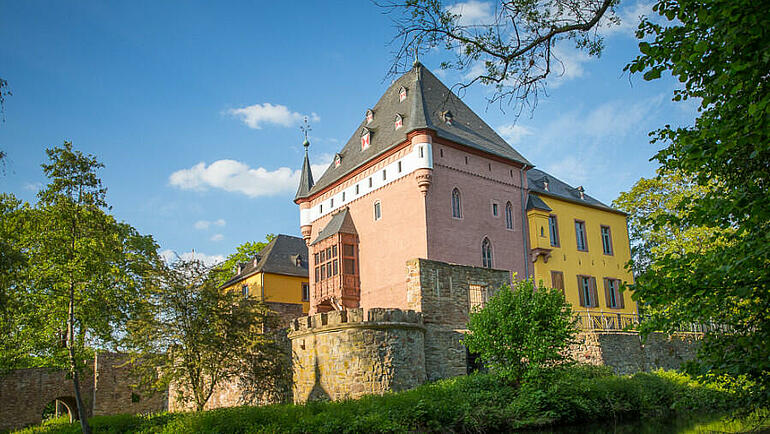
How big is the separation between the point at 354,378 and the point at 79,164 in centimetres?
1142

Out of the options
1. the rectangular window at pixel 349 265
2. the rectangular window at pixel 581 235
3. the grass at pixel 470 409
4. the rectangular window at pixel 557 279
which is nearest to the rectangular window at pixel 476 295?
the grass at pixel 470 409

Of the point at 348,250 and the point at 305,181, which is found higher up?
the point at 305,181

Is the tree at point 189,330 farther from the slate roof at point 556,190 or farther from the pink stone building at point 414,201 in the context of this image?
the slate roof at point 556,190

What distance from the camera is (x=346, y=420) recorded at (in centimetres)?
1400

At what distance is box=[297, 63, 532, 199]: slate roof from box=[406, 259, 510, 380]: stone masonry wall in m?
7.36

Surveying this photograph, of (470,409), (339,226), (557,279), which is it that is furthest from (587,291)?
(470,409)

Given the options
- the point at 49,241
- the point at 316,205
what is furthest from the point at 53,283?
the point at 316,205

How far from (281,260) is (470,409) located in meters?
23.5

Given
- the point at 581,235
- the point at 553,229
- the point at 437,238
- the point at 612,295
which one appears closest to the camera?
the point at 437,238

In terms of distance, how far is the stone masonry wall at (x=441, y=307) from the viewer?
19031 mm

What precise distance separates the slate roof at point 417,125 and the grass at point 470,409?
11504mm

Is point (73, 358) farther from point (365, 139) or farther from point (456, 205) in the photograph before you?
point (365, 139)

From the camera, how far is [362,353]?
1714 cm

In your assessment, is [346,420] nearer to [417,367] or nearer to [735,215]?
[417,367]
